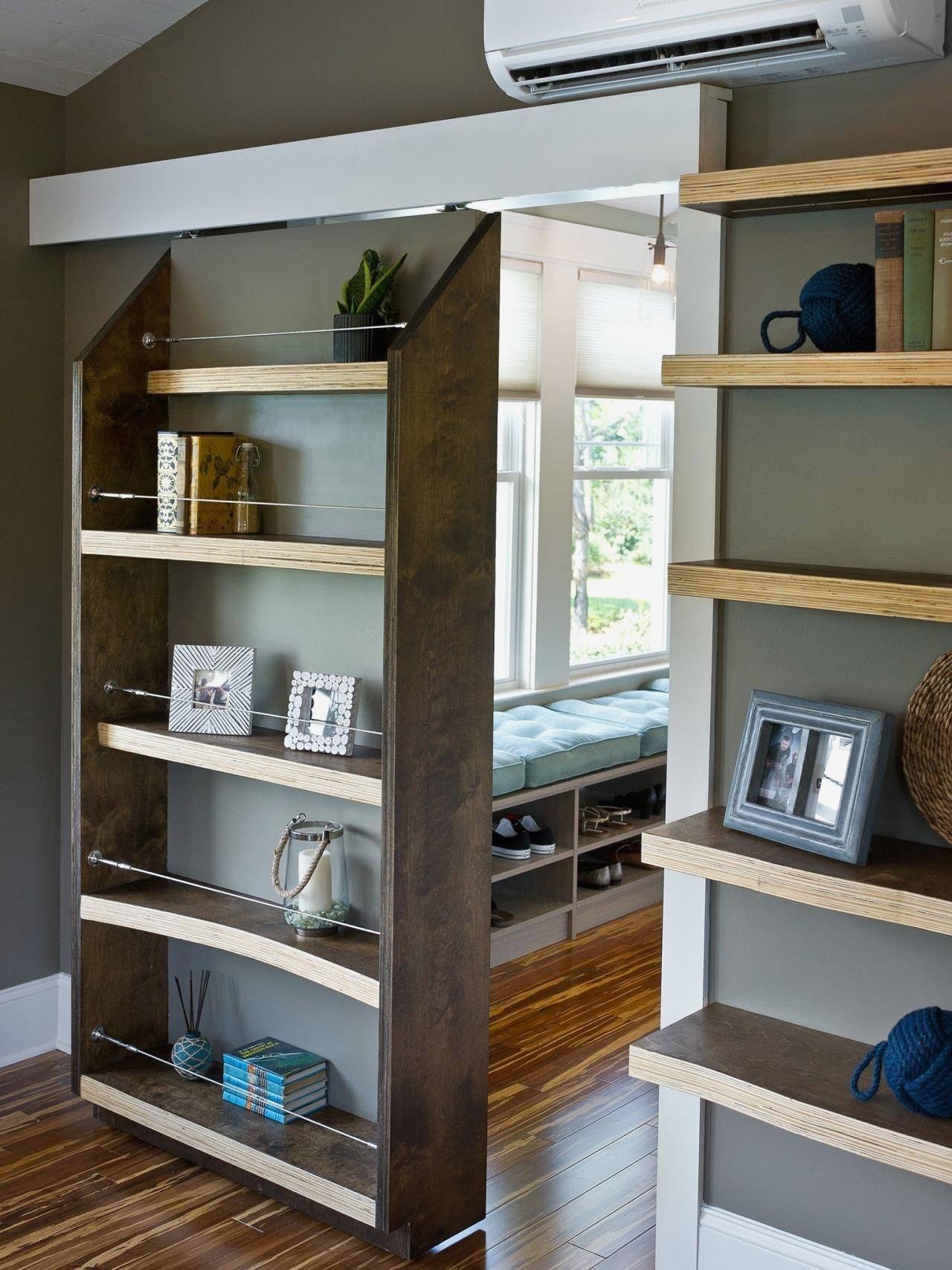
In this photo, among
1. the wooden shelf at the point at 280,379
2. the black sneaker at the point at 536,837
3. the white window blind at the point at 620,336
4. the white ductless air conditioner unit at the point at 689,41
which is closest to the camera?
the white ductless air conditioner unit at the point at 689,41

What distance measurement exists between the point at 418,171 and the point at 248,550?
880mm

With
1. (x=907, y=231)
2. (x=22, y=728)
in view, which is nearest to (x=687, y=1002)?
(x=907, y=231)

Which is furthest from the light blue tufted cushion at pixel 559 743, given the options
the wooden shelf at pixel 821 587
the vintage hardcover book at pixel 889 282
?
the vintage hardcover book at pixel 889 282

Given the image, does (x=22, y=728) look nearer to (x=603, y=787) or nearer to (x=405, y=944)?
(x=405, y=944)

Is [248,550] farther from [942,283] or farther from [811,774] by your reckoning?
[942,283]

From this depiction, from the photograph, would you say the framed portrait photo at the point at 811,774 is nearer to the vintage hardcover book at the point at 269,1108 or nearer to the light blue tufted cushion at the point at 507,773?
the vintage hardcover book at the point at 269,1108

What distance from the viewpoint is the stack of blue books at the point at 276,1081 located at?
3158 mm

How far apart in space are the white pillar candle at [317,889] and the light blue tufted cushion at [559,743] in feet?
5.25

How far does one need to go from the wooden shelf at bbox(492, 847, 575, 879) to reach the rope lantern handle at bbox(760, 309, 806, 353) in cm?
250

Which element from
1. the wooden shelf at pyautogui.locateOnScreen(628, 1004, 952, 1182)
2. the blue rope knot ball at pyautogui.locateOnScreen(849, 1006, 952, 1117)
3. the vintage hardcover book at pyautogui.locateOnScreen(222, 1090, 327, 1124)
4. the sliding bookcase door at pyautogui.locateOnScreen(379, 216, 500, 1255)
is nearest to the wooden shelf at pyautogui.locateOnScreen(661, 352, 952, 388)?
the sliding bookcase door at pyautogui.locateOnScreen(379, 216, 500, 1255)

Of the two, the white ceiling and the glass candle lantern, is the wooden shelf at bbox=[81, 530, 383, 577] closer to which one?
the glass candle lantern

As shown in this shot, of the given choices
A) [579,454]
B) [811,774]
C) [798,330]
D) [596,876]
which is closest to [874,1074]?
[811,774]

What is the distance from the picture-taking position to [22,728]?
381 cm

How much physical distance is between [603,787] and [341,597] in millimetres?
2635
